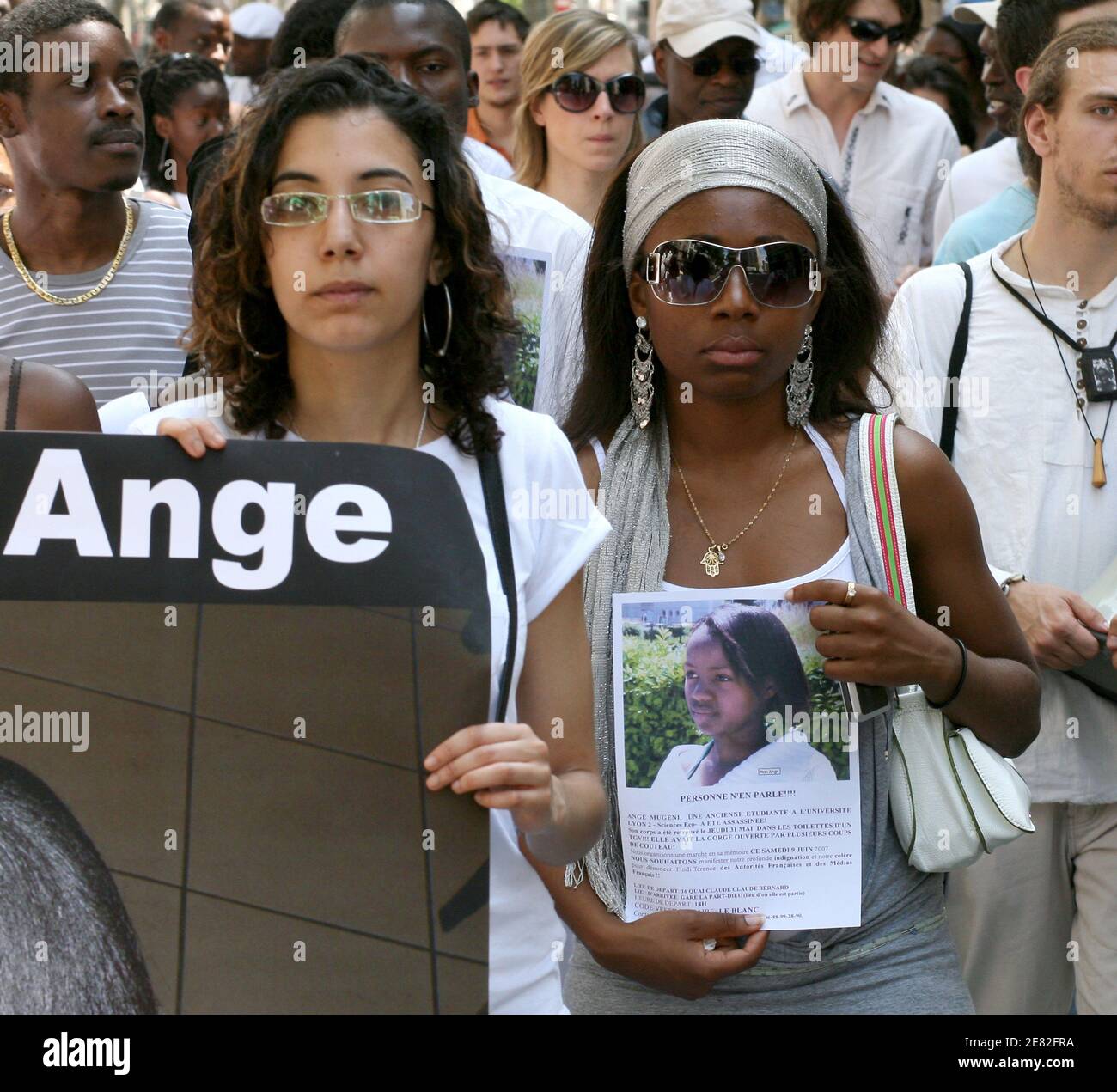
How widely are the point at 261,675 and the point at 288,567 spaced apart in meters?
0.15

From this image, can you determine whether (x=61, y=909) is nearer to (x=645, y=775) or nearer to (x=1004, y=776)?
(x=645, y=775)

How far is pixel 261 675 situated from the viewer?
221cm

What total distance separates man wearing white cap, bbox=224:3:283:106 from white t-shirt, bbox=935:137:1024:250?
451 cm

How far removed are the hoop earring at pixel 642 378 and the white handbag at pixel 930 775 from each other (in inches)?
16.2

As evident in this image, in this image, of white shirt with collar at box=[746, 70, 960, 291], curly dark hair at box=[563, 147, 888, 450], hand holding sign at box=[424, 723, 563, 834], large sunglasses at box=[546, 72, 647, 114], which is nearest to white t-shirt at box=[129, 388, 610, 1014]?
hand holding sign at box=[424, 723, 563, 834]

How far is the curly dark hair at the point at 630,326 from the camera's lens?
3096 mm

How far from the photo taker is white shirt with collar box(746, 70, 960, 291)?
6145mm

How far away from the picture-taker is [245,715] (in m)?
2.20

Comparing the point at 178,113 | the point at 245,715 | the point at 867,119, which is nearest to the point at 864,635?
the point at 245,715

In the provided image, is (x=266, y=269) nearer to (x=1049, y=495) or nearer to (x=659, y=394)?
(x=659, y=394)

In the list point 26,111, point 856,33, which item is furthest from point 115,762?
point 856,33

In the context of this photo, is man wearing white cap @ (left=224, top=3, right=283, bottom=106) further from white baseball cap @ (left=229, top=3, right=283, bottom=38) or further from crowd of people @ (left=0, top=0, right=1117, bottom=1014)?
crowd of people @ (left=0, top=0, right=1117, bottom=1014)

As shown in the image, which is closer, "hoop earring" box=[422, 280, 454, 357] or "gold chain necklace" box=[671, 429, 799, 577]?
"hoop earring" box=[422, 280, 454, 357]

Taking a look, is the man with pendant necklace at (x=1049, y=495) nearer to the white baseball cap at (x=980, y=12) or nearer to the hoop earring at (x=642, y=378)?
the hoop earring at (x=642, y=378)
